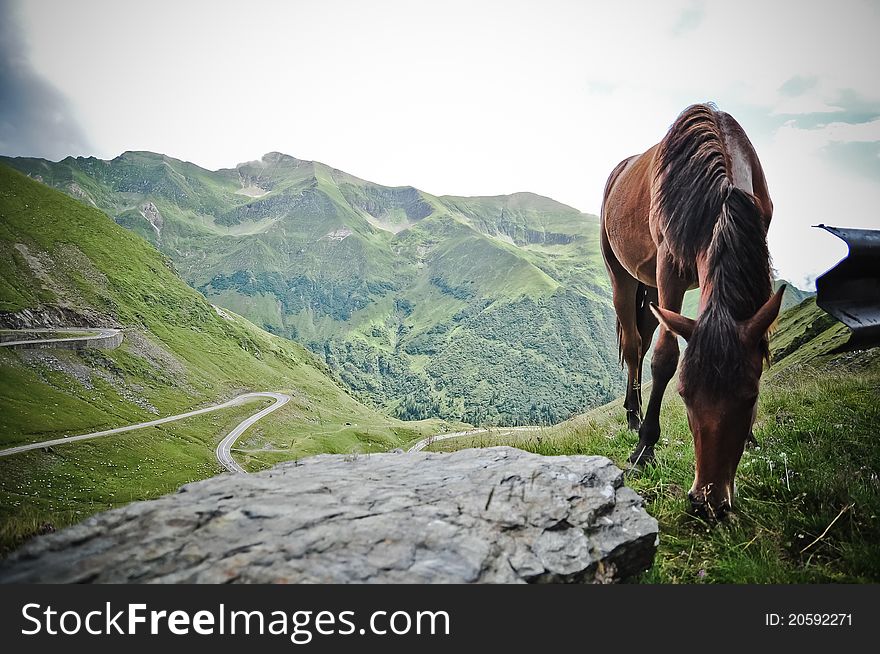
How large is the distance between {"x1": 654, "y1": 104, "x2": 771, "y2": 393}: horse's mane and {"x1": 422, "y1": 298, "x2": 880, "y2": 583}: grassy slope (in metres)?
1.31

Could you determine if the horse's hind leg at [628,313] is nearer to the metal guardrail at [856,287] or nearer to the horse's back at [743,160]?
the horse's back at [743,160]

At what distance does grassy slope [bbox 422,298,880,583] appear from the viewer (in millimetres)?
3434

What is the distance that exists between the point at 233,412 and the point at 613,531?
294 ft

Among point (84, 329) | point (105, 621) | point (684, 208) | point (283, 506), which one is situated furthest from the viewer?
point (84, 329)

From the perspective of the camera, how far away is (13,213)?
387 ft

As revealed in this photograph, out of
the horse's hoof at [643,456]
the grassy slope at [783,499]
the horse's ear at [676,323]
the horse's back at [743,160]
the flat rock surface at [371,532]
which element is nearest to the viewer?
the flat rock surface at [371,532]

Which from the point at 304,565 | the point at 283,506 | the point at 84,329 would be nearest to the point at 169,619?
the point at 304,565

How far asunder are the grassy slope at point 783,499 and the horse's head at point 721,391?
37cm

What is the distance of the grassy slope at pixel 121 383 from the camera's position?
48562 mm

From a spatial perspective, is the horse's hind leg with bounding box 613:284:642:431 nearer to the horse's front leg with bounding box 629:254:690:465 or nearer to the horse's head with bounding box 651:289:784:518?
the horse's front leg with bounding box 629:254:690:465

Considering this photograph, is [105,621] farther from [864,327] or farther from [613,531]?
[864,327]

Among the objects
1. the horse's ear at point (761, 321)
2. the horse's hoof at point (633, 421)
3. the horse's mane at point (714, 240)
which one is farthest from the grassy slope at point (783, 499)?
the horse's ear at point (761, 321)

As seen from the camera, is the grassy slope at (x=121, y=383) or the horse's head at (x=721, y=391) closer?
the horse's head at (x=721, y=391)

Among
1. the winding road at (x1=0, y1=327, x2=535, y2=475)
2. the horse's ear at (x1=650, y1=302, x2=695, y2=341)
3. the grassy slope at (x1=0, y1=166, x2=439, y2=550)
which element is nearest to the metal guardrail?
the horse's ear at (x1=650, y1=302, x2=695, y2=341)
